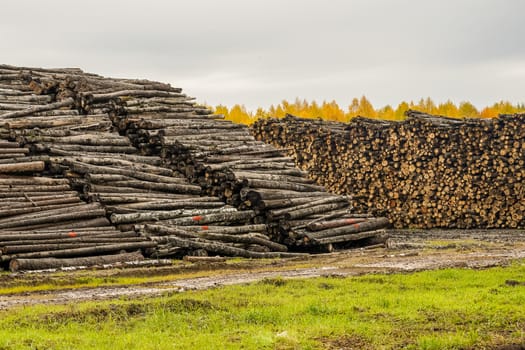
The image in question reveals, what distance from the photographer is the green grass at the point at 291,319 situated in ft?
32.8

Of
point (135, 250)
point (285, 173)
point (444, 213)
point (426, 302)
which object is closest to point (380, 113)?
point (444, 213)

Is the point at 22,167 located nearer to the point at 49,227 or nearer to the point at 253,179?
the point at 49,227

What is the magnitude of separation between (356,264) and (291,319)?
860cm

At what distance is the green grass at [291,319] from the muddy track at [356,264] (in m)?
1.52

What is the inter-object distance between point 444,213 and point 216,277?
61.1ft

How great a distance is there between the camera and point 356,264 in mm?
20125

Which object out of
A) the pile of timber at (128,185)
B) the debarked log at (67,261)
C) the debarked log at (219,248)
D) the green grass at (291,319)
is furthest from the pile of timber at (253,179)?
the green grass at (291,319)

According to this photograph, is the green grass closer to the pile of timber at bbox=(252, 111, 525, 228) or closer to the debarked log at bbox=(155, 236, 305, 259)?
the debarked log at bbox=(155, 236, 305, 259)

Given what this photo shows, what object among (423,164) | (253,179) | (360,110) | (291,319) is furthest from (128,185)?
(360,110)

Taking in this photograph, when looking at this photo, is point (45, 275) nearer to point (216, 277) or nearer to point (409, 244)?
point (216, 277)

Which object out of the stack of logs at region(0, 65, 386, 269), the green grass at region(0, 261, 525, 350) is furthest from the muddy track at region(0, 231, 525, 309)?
the stack of logs at region(0, 65, 386, 269)

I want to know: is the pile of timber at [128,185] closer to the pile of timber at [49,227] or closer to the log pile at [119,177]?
the log pile at [119,177]

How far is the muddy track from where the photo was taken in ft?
49.9

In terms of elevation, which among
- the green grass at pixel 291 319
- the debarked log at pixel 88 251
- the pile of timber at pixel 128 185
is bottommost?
the debarked log at pixel 88 251
